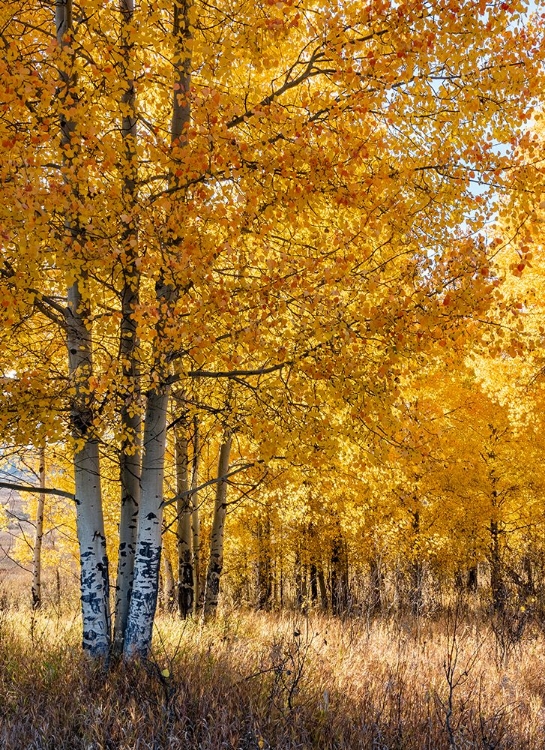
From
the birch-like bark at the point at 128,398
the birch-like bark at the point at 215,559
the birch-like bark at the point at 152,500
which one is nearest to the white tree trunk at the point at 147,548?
the birch-like bark at the point at 152,500

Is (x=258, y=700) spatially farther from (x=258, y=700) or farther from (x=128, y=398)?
(x=128, y=398)

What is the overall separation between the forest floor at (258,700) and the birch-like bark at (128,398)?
0.74 metres

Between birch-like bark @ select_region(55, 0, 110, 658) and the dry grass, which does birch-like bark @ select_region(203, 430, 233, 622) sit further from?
birch-like bark @ select_region(55, 0, 110, 658)

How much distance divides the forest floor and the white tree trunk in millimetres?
369

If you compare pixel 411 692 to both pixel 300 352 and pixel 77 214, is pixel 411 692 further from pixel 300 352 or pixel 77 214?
pixel 77 214

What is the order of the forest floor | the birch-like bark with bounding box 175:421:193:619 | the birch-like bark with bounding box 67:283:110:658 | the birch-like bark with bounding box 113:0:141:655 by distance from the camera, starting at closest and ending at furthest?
1. the forest floor
2. the birch-like bark with bounding box 113:0:141:655
3. the birch-like bark with bounding box 67:283:110:658
4. the birch-like bark with bounding box 175:421:193:619

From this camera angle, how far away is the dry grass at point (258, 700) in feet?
13.2

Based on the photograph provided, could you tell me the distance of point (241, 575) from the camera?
80.9 feet

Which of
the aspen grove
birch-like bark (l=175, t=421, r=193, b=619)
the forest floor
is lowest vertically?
the forest floor

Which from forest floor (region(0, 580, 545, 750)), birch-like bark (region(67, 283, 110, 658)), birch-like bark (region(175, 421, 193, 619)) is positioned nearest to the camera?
forest floor (region(0, 580, 545, 750))

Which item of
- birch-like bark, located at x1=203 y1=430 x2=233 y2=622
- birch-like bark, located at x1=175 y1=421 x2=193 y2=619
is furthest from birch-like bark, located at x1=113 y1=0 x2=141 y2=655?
birch-like bark, located at x1=203 y1=430 x2=233 y2=622

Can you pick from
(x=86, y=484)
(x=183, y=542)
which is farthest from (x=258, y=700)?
(x=183, y=542)

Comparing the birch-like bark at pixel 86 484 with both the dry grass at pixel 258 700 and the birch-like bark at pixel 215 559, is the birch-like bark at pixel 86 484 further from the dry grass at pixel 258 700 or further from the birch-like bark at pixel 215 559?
the birch-like bark at pixel 215 559

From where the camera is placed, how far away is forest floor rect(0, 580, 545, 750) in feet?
13.2
